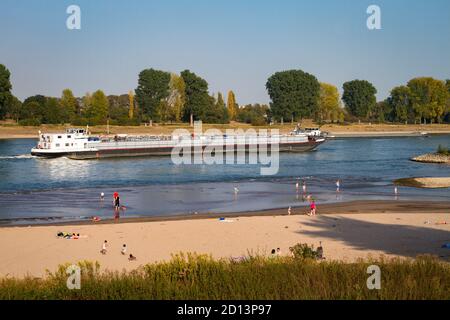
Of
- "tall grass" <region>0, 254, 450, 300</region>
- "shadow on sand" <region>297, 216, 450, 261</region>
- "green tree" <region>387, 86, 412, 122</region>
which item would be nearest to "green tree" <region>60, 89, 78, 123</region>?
"green tree" <region>387, 86, 412, 122</region>

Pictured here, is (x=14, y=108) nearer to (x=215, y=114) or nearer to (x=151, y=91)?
(x=151, y=91)

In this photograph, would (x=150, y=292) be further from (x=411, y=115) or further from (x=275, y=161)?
(x=411, y=115)

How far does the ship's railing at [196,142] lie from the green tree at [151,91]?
177 feet

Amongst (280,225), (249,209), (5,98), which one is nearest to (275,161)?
(249,209)

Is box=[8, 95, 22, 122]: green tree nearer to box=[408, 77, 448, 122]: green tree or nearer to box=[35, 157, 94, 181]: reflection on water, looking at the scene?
box=[35, 157, 94, 181]: reflection on water

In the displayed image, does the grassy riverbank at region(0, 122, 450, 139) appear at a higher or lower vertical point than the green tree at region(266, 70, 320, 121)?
lower

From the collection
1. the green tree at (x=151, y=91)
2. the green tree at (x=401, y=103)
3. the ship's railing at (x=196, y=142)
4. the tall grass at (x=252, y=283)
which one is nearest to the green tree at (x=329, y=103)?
the green tree at (x=401, y=103)

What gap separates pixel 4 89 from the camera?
141250mm

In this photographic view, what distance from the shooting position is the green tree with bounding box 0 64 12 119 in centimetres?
13975

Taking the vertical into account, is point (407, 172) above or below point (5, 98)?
below

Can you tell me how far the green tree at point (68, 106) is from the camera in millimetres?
143625

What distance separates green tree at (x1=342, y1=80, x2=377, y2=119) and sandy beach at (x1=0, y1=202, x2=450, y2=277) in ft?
530
